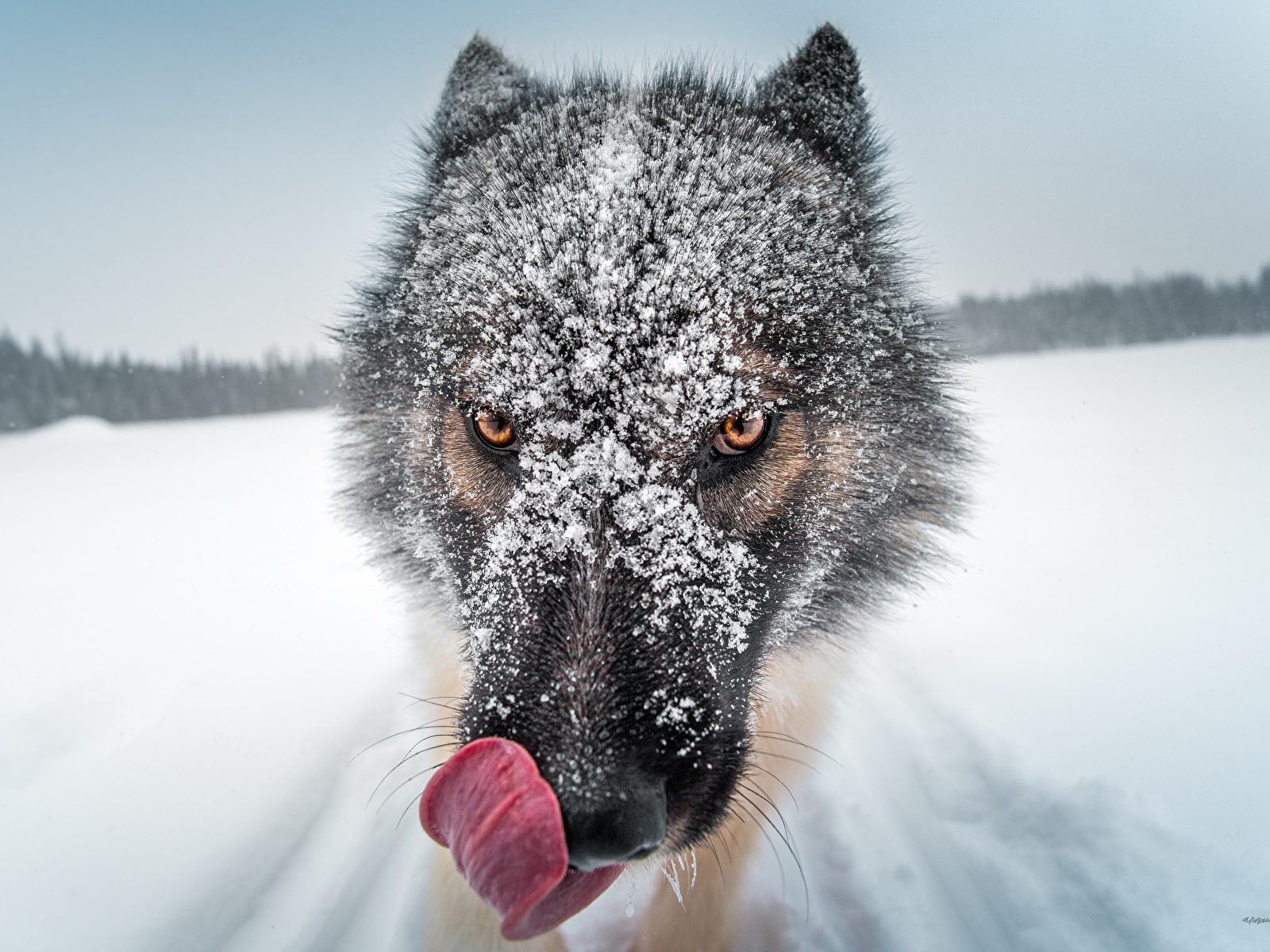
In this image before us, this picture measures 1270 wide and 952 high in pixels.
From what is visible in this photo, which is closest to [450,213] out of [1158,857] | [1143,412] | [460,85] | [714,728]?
[460,85]

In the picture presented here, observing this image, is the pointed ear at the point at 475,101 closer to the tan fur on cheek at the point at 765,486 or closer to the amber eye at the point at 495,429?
the amber eye at the point at 495,429

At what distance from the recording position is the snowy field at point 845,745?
208cm

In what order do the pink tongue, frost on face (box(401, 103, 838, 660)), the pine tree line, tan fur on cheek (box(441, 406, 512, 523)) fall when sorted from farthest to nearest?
the pine tree line → tan fur on cheek (box(441, 406, 512, 523)) → frost on face (box(401, 103, 838, 660)) → the pink tongue

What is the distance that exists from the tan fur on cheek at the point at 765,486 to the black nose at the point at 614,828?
768 mm

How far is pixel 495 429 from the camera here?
179 cm

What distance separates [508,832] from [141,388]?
12.8 meters

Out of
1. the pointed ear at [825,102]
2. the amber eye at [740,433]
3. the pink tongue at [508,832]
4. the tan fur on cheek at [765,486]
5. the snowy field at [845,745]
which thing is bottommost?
the snowy field at [845,745]

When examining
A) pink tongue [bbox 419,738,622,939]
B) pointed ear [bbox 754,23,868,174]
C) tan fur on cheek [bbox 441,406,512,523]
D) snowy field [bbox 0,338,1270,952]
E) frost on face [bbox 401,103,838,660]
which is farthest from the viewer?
pointed ear [bbox 754,23,868,174]

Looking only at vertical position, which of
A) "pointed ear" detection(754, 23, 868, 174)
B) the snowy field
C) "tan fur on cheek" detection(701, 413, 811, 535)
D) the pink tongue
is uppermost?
"pointed ear" detection(754, 23, 868, 174)

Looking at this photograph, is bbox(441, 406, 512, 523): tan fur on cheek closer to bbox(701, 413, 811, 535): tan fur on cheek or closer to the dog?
the dog

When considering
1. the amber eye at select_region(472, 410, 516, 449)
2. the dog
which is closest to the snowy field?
the dog

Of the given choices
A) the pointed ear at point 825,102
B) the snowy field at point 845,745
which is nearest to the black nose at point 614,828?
the snowy field at point 845,745

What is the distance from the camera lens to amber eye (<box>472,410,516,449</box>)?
177 centimetres

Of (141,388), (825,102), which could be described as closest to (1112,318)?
(825,102)
